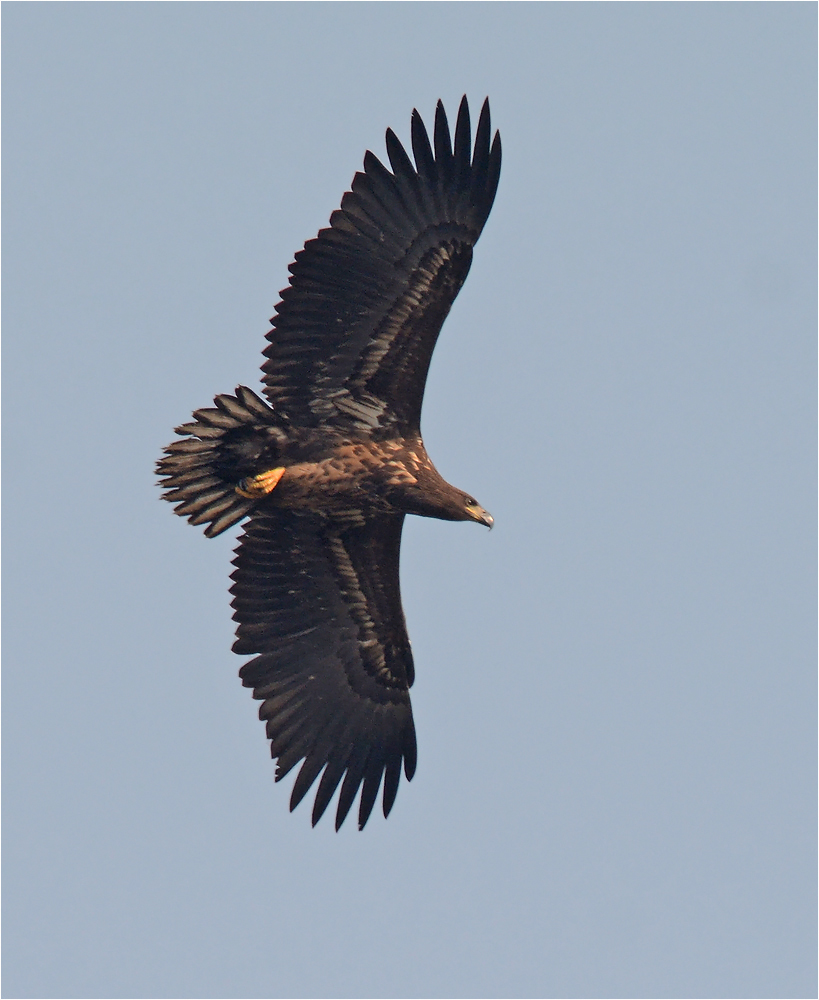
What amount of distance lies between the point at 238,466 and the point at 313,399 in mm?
777

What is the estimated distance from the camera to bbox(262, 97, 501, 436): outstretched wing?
14.2 meters

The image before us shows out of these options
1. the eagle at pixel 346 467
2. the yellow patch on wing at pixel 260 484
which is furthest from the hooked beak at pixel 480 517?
the yellow patch on wing at pixel 260 484

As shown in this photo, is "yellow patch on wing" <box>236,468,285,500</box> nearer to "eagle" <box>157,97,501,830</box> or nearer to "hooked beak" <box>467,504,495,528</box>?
"eagle" <box>157,97,501,830</box>

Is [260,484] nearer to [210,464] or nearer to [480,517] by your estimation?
[210,464]

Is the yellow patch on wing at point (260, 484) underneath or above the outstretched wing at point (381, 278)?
underneath

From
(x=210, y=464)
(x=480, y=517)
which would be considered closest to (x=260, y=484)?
(x=210, y=464)

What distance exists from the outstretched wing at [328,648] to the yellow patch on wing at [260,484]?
0.54m

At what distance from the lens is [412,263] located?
14.3 m

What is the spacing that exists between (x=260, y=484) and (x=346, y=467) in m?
0.68

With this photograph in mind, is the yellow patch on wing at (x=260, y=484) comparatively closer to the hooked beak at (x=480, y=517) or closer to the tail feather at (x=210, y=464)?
the tail feather at (x=210, y=464)

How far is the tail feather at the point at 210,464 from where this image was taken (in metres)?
14.1

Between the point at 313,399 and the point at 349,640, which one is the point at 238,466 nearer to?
the point at 313,399

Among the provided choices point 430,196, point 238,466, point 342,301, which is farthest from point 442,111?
point 238,466

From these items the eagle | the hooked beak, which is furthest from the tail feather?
Answer: the hooked beak
